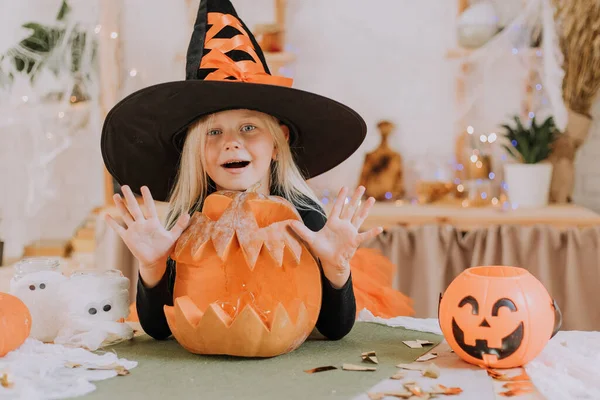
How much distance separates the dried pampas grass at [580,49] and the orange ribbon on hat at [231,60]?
6.05 ft

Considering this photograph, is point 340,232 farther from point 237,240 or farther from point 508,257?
point 508,257

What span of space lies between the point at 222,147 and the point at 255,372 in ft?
1.35

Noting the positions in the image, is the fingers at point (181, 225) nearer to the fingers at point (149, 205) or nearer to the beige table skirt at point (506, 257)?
the fingers at point (149, 205)

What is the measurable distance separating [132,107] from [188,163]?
0.14 meters

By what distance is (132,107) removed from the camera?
1.19m

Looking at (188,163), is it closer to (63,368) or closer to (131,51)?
(63,368)

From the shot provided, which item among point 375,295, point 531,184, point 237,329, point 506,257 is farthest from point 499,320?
point 531,184

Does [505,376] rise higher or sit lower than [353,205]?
lower

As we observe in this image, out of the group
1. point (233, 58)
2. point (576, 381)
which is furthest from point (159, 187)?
point (576, 381)

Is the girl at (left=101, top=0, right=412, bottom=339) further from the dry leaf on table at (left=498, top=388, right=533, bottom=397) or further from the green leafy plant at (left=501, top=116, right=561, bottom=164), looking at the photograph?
the green leafy plant at (left=501, top=116, right=561, bottom=164)

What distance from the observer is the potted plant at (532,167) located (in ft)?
8.68

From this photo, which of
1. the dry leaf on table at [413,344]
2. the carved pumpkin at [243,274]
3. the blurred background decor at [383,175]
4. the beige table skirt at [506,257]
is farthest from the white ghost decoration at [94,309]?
the blurred background decor at [383,175]

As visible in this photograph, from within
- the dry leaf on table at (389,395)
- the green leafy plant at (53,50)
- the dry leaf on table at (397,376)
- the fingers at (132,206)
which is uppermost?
the green leafy plant at (53,50)

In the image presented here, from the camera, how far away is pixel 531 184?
2652mm
